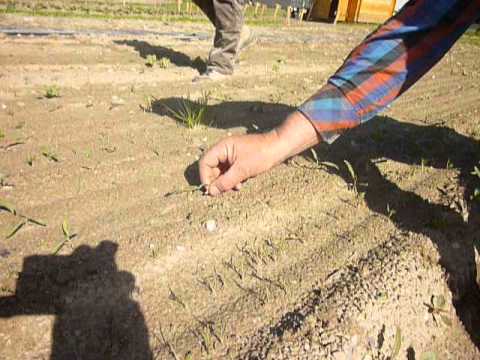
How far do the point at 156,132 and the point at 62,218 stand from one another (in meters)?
0.97

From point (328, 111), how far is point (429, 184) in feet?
3.88

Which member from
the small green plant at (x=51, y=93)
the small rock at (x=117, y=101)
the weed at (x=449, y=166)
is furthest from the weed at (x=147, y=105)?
the weed at (x=449, y=166)

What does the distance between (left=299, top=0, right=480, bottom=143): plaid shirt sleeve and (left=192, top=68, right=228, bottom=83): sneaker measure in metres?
2.60

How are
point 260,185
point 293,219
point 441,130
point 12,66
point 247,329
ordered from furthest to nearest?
point 12,66 < point 441,130 < point 260,185 < point 293,219 < point 247,329

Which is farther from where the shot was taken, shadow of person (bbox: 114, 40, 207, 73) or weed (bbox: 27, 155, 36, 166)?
shadow of person (bbox: 114, 40, 207, 73)

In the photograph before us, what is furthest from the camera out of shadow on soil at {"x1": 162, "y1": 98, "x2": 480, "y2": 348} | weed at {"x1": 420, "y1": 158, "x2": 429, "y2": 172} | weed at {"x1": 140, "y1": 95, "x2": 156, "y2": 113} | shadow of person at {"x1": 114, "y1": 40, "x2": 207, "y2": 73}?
shadow of person at {"x1": 114, "y1": 40, "x2": 207, "y2": 73}

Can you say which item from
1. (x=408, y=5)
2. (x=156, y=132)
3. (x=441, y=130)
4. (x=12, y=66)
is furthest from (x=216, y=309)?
(x=12, y=66)

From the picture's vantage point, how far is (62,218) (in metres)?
1.59

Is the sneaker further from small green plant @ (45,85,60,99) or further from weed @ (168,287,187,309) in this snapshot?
weed @ (168,287,187,309)

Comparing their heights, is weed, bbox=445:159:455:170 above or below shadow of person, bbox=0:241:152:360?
above

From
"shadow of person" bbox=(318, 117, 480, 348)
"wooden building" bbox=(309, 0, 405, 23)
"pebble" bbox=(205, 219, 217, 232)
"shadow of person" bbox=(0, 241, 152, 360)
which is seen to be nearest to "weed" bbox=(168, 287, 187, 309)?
"shadow of person" bbox=(0, 241, 152, 360)

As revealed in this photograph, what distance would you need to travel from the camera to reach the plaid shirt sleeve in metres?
1.19

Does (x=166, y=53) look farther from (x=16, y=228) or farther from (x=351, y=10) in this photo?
(x=351, y=10)

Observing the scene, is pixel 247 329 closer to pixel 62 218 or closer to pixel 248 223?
pixel 248 223
